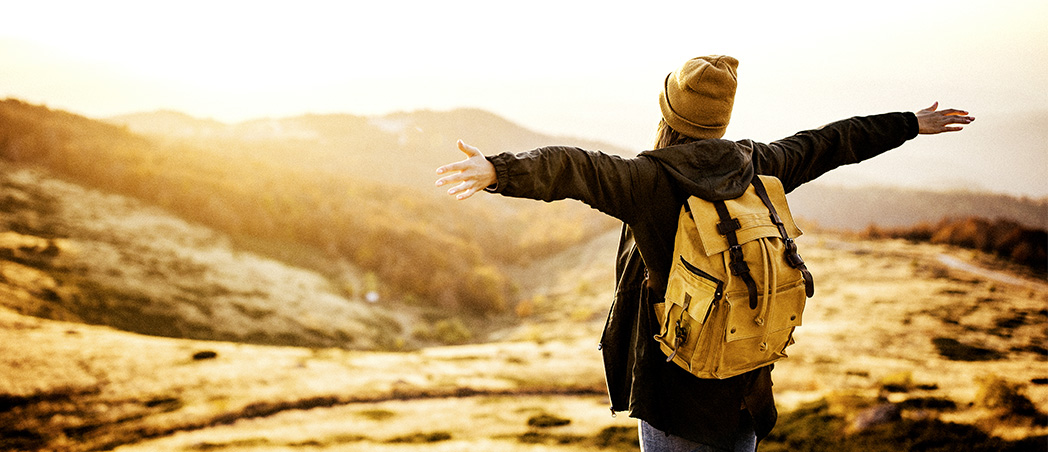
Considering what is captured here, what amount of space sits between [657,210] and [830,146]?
4.65 ft

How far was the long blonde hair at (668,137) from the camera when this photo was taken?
2460mm

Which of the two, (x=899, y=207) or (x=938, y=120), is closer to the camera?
(x=938, y=120)

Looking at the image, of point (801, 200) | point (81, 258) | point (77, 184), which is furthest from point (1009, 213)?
point (77, 184)

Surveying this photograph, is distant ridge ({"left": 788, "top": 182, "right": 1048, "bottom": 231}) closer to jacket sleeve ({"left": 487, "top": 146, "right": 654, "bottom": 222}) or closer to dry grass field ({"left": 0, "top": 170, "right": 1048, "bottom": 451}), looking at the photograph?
dry grass field ({"left": 0, "top": 170, "right": 1048, "bottom": 451})

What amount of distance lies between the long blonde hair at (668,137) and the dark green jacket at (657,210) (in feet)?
0.54

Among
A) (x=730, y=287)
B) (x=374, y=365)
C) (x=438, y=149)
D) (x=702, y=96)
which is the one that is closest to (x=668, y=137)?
(x=702, y=96)

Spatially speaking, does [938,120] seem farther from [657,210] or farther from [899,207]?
[899,207]

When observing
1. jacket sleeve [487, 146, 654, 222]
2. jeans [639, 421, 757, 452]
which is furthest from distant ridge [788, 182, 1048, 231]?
jacket sleeve [487, 146, 654, 222]

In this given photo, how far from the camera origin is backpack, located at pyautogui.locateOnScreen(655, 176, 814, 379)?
2.17 m

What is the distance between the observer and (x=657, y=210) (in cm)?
230

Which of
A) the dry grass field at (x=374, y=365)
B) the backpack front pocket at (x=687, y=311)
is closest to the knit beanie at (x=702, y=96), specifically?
the backpack front pocket at (x=687, y=311)

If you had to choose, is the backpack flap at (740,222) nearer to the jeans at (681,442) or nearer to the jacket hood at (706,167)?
the jacket hood at (706,167)

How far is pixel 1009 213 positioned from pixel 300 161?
3184 cm

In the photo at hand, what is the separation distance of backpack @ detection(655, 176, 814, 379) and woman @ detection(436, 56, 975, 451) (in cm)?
12
